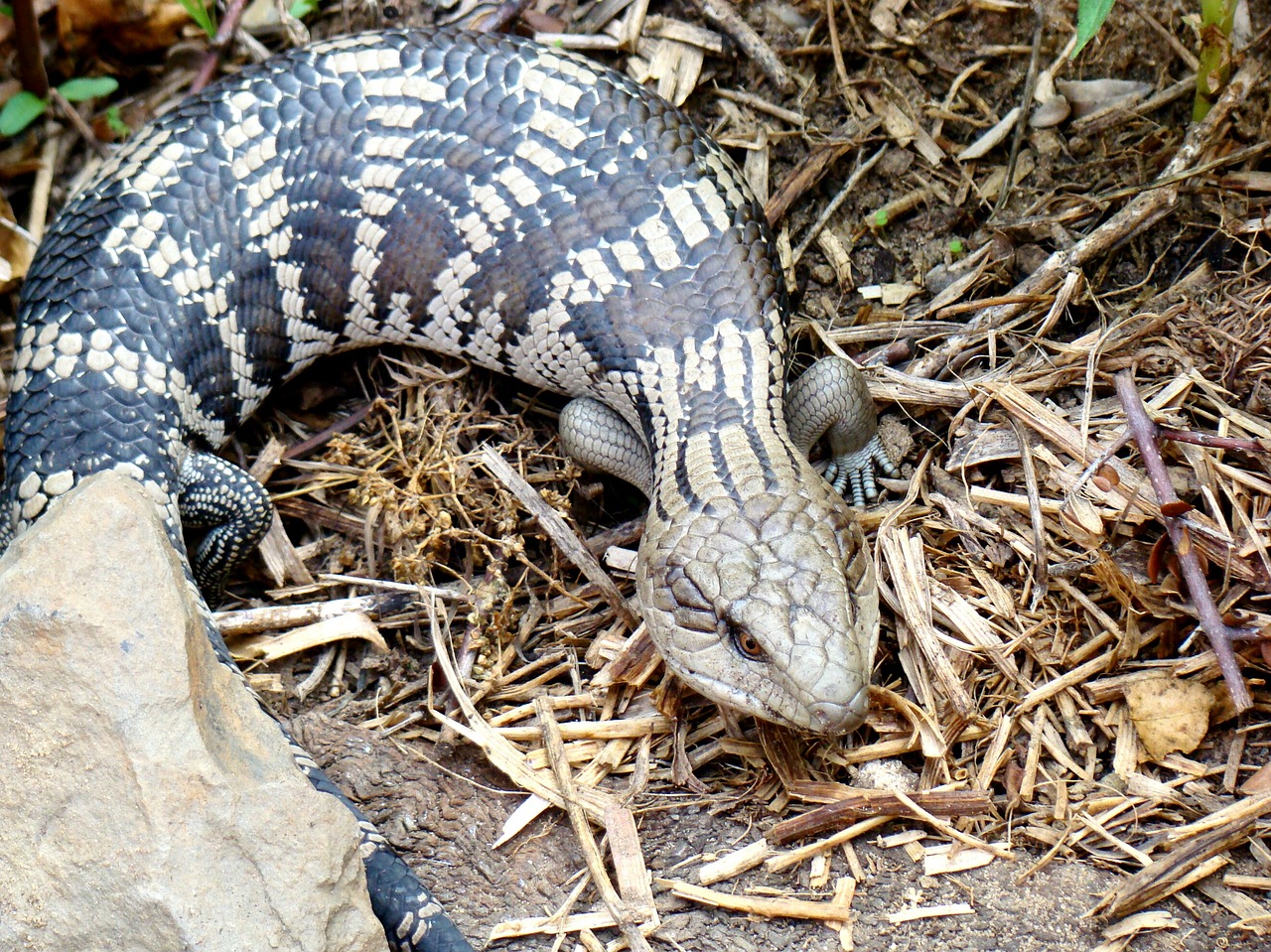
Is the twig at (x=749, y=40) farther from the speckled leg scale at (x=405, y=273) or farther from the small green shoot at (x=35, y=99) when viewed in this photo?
the small green shoot at (x=35, y=99)

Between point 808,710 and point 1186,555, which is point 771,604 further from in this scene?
point 1186,555

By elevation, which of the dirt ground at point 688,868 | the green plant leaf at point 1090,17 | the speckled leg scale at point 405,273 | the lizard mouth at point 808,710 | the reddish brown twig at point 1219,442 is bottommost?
the dirt ground at point 688,868

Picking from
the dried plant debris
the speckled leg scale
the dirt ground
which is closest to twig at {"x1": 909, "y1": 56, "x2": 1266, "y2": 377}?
the dried plant debris

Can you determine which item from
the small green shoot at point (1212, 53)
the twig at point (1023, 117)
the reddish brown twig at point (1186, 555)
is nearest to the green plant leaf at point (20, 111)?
the twig at point (1023, 117)

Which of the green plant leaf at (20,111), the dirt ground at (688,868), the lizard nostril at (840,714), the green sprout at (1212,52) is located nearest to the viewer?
the dirt ground at (688,868)

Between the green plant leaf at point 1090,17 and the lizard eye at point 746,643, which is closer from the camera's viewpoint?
the green plant leaf at point 1090,17

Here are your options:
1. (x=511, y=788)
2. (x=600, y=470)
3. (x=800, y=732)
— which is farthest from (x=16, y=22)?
(x=800, y=732)

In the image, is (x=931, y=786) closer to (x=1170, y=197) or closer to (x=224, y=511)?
(x=1170, y=197)

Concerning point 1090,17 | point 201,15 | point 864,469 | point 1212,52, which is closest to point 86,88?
point 201,15
